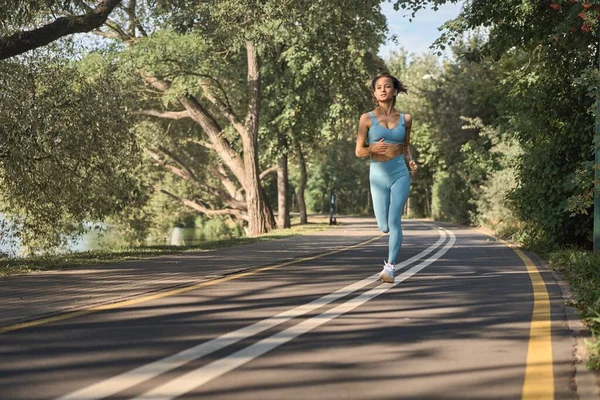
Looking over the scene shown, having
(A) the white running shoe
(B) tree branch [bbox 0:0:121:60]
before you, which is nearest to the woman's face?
(A) the white running shoe

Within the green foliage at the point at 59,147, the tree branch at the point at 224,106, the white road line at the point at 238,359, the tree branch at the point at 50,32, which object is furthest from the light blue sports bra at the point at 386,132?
the tree branch at the point at 224,106

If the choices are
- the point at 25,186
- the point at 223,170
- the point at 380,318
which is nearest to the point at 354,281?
the point at 380,318

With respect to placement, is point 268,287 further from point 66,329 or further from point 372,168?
point 66,329

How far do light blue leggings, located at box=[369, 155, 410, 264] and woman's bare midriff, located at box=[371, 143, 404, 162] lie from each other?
0.05 m

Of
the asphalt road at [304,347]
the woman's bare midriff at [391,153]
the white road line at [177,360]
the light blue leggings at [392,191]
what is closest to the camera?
the white road line at [177,360]

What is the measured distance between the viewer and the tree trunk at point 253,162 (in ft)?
92.0

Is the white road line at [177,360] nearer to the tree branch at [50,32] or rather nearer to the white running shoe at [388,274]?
the white running shoe at [388,274]

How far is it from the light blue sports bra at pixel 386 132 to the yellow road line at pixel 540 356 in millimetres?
2258

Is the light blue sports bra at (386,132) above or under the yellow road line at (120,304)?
above

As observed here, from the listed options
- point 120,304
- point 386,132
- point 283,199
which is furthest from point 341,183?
point 120,304

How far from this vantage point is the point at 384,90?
9.34 metres

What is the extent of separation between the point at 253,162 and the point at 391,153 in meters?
18.8

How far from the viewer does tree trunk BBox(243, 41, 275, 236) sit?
92.0 ft

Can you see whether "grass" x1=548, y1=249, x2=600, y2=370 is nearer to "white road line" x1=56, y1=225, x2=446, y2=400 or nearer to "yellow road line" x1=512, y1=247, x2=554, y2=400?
"yellow road line" x1=512, y1=247, x2=554, y2=400
